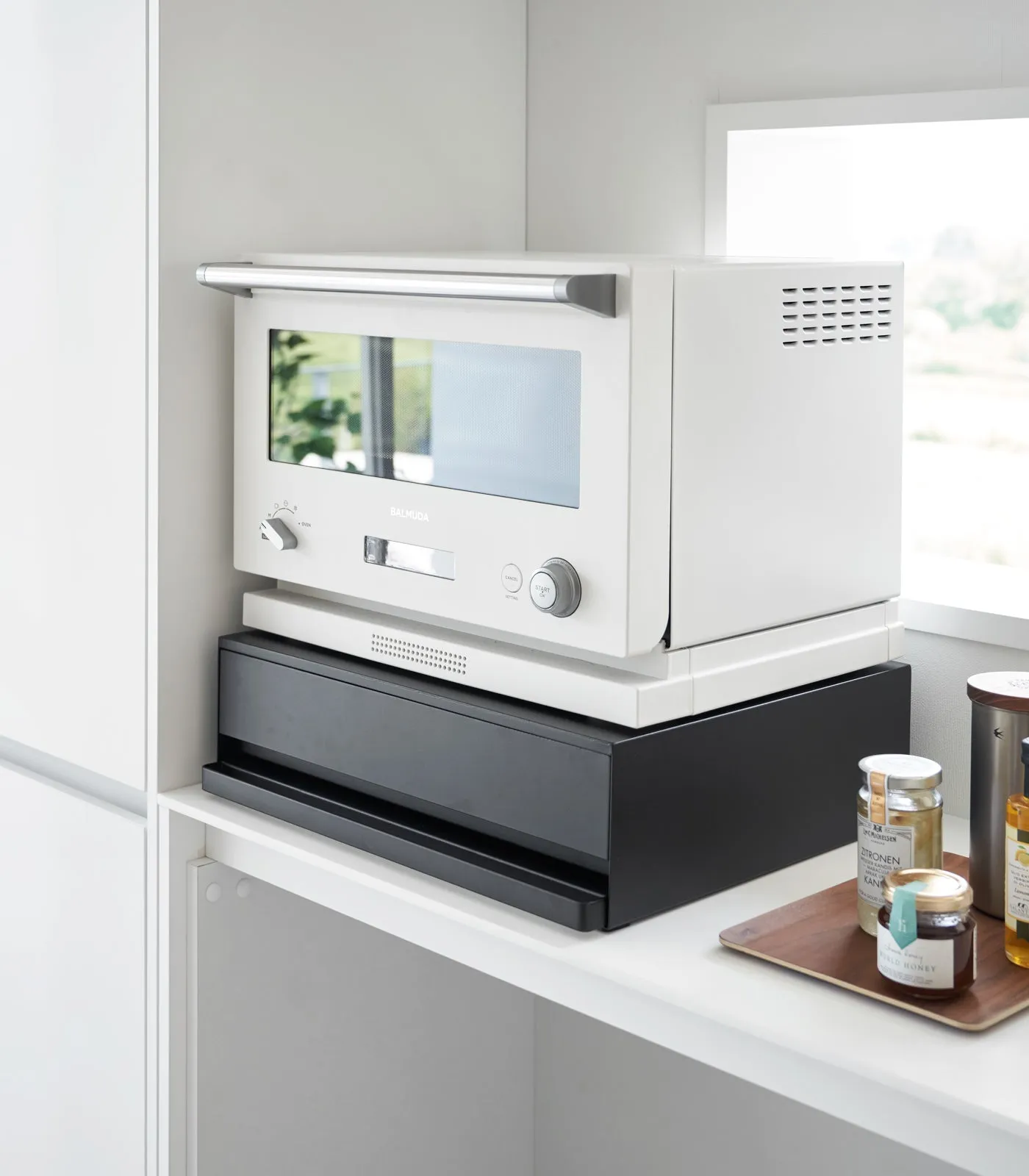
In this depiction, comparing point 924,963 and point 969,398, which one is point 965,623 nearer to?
point 969,398

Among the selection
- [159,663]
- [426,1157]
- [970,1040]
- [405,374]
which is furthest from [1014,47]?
[426,1157]

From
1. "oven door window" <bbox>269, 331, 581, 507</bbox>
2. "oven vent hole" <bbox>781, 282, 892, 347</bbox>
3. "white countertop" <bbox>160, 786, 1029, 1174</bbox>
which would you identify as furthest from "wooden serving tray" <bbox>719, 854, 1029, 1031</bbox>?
"oven vent hole" <bbox>781, 282, 892, 347</bbox>

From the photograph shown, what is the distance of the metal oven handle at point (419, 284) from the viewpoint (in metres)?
0.99

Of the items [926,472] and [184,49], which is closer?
[184,49]

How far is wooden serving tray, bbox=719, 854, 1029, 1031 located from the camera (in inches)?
35.8

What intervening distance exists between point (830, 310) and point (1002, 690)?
13.8 inches

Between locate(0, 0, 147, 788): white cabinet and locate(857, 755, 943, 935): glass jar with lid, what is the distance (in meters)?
0.71

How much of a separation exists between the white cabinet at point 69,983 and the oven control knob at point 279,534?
33 cm

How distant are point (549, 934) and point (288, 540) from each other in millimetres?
472

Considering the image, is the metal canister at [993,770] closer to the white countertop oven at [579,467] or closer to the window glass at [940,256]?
the white countertop oven at [579,467]

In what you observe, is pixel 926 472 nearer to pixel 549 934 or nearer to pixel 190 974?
pixel 549 934

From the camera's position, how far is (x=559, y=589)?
3.48ft

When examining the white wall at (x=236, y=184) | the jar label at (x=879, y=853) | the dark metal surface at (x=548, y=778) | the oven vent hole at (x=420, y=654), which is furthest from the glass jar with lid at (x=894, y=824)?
the white wall at (x=236, y=184)

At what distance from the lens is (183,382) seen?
4.33ft
